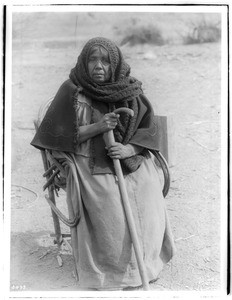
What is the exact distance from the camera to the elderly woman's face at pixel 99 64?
435 centimetres

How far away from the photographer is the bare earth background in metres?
5.04

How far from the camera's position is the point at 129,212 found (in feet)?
14.1

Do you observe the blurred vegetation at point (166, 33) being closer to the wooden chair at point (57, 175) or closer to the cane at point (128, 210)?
the wooden chair at point (57, 175)

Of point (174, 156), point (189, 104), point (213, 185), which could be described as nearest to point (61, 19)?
point (189, 104)

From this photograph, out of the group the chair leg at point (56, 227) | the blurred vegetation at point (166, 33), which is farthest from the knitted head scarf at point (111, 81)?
the blurred vegetation at point (166, 33)

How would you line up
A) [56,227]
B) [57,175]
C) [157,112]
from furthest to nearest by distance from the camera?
[157,112] → [56,227] → [57,175]

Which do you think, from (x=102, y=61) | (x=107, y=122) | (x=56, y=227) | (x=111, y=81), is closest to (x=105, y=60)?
(x=102, y=61)

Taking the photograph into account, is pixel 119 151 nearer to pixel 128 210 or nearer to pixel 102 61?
pixel 128 210

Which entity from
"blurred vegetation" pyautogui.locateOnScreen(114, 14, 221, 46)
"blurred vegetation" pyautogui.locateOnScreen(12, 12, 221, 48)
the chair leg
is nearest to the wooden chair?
the chair leg

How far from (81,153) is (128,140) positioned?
356 millimetres

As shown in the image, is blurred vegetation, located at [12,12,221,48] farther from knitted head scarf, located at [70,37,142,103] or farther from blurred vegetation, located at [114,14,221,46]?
knitted head scarf, located at [70,37,142,103]

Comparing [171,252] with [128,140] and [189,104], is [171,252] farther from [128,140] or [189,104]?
[189,104]

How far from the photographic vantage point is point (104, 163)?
4.41m

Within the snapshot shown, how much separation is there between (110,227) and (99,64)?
45.7 inches
